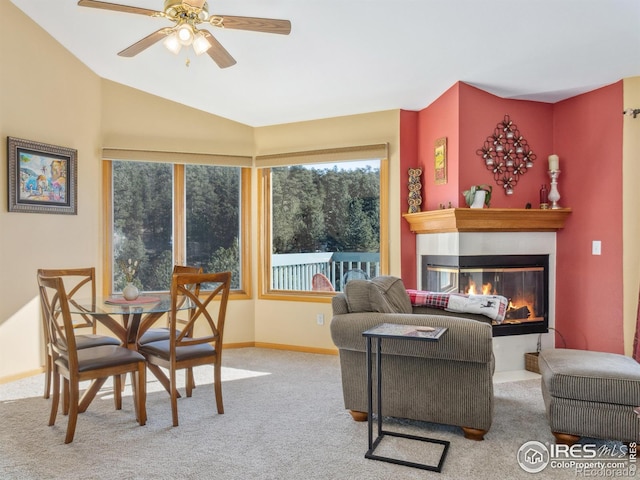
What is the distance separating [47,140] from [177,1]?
2422mm

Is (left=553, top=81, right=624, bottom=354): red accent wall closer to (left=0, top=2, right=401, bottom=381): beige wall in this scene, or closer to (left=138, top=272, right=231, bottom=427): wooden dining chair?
(left=0, top=2, right=401, bottom=381): beige wall

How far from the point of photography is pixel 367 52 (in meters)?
3.60

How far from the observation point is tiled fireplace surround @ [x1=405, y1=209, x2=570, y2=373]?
13.2ft

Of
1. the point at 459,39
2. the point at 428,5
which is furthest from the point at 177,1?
the point at 459,39

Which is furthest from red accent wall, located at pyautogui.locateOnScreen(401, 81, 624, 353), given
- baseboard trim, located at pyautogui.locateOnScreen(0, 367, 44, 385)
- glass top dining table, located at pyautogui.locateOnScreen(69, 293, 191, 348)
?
baseboard trim, located at pyautogui.locateOnScreen(0, 367, 44, 385)

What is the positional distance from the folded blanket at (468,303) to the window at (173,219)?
2.38 m

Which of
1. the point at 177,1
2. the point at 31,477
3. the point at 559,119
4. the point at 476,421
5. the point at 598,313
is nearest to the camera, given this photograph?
the point at 31,477

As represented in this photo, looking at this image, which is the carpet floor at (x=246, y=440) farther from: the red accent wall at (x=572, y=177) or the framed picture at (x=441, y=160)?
the framed picture at (x=441, y=160)

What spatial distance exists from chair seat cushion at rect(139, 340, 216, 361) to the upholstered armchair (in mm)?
885

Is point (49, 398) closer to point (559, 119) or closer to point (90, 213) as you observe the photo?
point (90, 213)

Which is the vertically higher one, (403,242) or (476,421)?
(403,242)

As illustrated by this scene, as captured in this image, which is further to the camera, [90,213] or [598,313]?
[90,213]

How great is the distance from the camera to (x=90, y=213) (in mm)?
4625

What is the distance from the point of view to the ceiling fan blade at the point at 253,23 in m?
2.63
